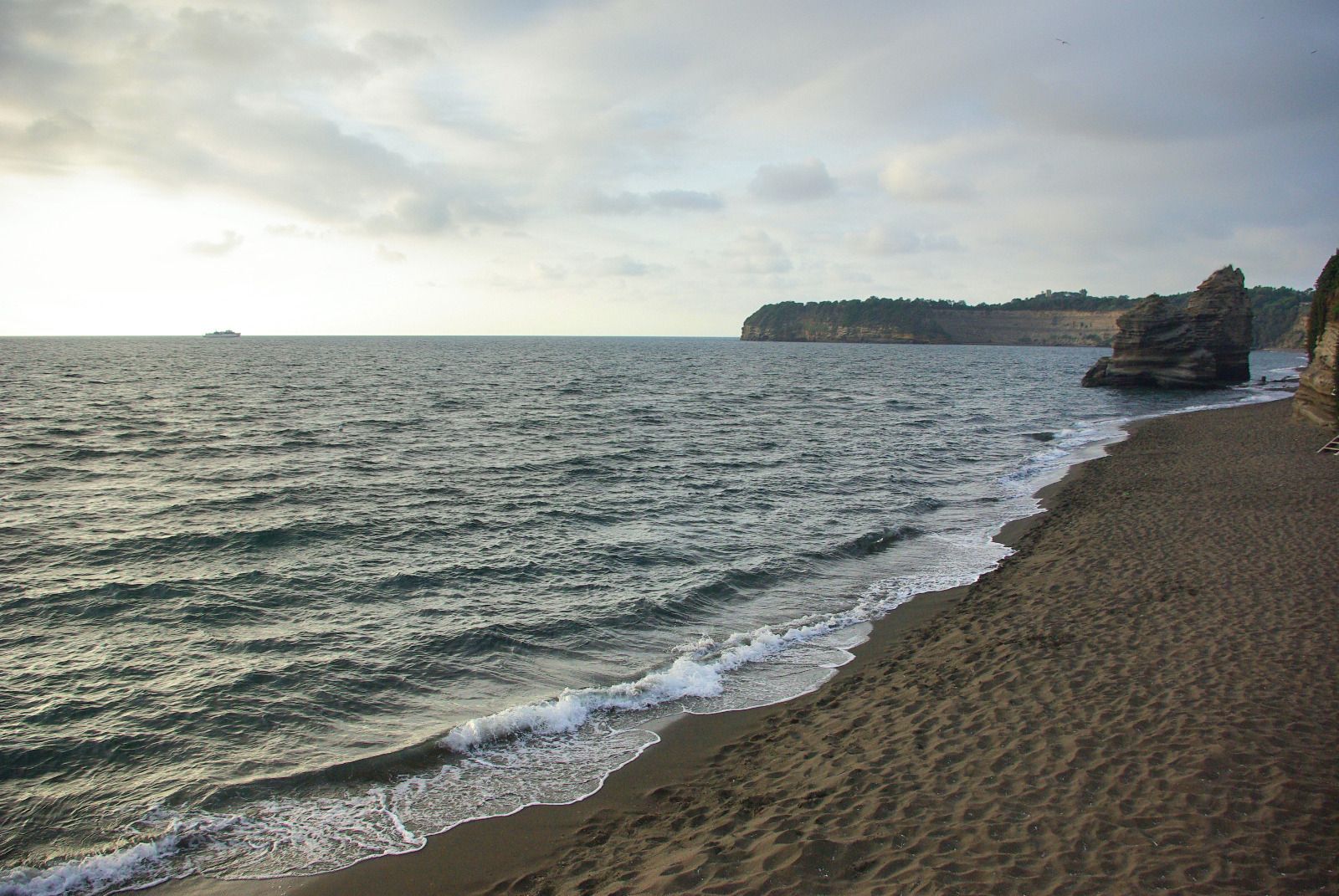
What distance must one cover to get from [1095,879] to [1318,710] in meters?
4.98

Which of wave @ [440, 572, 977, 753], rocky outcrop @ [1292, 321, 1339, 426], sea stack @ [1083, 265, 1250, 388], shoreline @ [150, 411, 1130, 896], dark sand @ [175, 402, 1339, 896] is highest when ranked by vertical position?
sea stack @ [1083, 265, 1250, 388]

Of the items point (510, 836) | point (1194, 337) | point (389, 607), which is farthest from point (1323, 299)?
point (510, 836)

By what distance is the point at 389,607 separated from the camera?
1359 cm

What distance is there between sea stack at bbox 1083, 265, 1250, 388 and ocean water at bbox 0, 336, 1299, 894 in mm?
38174

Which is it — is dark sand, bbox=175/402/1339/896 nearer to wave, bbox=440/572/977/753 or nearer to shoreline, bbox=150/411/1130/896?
shoreline, bbox=150/411/1130/896

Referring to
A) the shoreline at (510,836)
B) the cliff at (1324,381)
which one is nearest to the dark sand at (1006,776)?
the shoreline at (510,836)

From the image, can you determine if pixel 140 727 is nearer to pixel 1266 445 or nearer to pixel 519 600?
pixel 519 600

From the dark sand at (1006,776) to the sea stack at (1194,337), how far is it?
59255 millimetres

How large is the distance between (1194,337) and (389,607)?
2808 inches

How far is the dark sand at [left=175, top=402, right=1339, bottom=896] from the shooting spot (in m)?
6.11

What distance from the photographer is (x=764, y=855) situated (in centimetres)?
648

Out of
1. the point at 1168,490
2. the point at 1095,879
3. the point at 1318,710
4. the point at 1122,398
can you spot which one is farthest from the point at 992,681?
the point at 1122,398

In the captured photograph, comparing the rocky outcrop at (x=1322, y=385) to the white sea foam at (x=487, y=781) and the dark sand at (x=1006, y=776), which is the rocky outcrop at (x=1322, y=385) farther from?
the white sea foam at (x=487, y=781)

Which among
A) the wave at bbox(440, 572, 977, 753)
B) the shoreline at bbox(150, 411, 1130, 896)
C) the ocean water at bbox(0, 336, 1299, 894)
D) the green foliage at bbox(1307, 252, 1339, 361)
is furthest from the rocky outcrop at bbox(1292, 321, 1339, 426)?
the shoreline at bbox(150, 411, 1130, 896)
